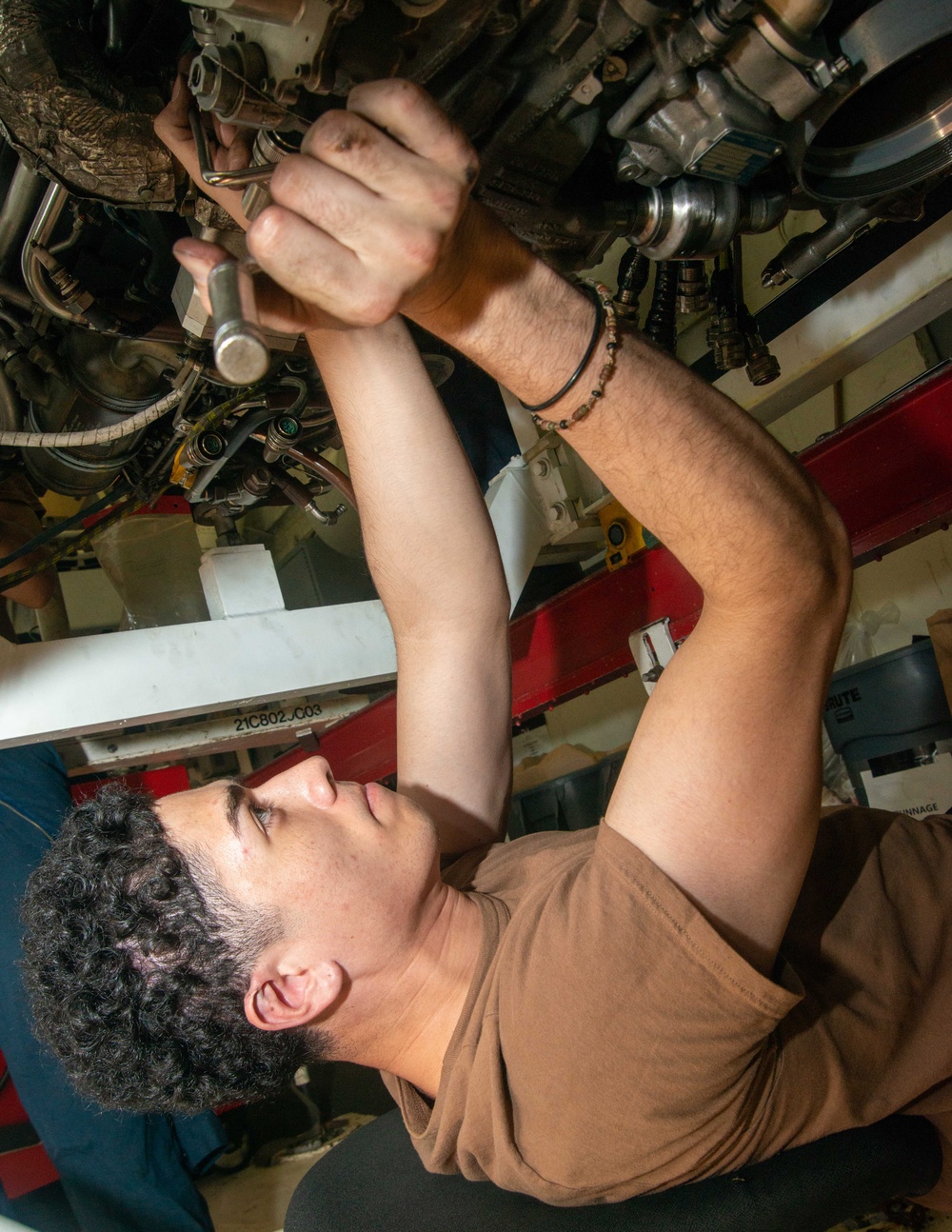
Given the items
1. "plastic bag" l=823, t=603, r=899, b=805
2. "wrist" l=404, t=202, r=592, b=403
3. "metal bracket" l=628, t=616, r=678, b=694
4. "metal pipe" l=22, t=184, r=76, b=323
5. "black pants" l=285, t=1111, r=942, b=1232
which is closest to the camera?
"wrist" l=404, t=202, r=592, b=403

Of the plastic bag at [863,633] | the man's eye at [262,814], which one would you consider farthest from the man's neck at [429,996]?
the plastic bag at [863,633]

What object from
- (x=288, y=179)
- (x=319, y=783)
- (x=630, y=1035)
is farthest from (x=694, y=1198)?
(x=288, y=179)

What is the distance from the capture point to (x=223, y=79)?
25.1 inches

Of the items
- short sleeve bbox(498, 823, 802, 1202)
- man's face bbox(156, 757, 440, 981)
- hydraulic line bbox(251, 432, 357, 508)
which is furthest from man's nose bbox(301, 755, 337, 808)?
hydraulic line bbox(251, 432, 357, 508)

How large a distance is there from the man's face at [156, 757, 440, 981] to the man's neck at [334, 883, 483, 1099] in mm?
31

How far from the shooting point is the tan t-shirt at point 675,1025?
68cm

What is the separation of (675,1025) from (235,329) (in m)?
0.67

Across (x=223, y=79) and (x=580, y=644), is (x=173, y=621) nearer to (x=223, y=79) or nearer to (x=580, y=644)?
(x=580, y=644)

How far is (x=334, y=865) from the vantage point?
0.99 metres

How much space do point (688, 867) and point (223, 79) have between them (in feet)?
2.62

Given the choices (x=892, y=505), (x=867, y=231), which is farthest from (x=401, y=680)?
(x=867, y=231)

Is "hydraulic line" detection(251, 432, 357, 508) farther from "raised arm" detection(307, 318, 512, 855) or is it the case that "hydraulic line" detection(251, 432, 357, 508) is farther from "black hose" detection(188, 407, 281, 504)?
"raised arm" detection(307, 318, 512, 855)

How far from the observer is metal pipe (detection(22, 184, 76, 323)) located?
951 mm

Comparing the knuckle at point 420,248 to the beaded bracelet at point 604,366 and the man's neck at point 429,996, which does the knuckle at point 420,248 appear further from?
the man's neck at point 429,996
